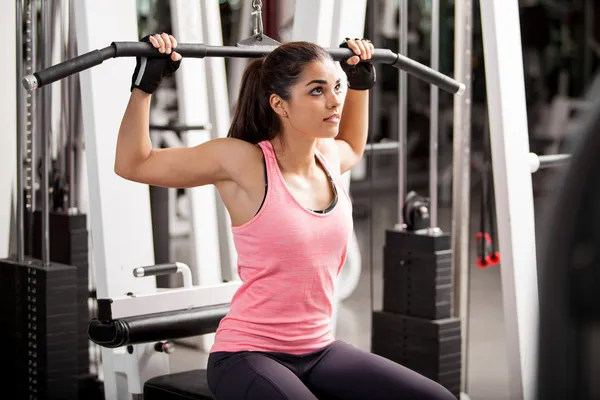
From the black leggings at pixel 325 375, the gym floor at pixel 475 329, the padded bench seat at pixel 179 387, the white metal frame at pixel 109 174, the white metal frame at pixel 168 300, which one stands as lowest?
the gym floor at pixel 475 329

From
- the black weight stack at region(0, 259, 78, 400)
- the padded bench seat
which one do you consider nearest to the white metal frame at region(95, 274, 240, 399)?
the padded bench seat

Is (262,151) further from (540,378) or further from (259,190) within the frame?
(540,378)

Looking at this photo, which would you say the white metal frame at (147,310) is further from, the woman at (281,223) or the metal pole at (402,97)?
the metal pole at (402,97)

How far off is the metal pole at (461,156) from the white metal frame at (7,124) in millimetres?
1670

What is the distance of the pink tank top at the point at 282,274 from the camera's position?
6.61 feet

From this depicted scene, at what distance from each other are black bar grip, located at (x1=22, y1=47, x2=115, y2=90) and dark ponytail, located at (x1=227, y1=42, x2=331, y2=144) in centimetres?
36

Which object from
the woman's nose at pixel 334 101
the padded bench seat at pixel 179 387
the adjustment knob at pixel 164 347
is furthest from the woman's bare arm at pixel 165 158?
the adjustment knob at pixel 164 347

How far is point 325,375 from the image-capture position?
204cm

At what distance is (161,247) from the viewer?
4391mm

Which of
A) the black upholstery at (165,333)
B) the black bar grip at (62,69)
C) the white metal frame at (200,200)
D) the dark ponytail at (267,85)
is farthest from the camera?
the white metal frame at (200,200)

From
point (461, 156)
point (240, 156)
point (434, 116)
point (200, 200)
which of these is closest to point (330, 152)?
point (240, 156)

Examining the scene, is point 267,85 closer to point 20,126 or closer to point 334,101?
point 334,101

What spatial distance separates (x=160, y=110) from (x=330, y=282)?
5888mm

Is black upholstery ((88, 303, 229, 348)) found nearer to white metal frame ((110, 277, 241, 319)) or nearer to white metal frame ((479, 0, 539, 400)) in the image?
white metal frame ((110, 277, 241, 319))
